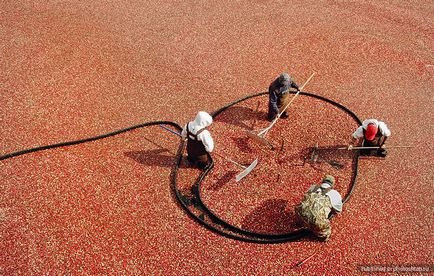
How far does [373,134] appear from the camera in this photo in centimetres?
775

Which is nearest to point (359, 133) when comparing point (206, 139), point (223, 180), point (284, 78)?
point (284, 78)

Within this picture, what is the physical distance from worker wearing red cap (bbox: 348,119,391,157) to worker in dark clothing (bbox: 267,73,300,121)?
1918 mm

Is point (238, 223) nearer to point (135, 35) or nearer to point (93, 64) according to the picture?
point (93, 64)

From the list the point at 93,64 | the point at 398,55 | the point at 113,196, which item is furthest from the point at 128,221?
the point at 398,55

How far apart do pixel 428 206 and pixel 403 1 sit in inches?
398

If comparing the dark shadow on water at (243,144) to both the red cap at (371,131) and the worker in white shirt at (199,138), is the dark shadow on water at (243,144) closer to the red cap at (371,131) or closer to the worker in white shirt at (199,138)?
the worker in white shirt at (199,138)

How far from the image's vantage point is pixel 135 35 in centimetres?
1214

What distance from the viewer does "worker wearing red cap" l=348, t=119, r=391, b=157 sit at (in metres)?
7.75

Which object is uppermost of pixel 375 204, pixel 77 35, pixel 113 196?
pixel 77 35

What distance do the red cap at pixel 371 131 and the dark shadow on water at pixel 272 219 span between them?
2383 mm

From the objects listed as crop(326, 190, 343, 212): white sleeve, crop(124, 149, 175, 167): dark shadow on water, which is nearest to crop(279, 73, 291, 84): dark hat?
crop(326, 190, 343, 212): white sleeve

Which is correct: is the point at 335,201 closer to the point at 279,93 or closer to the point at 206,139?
the point at 206,139

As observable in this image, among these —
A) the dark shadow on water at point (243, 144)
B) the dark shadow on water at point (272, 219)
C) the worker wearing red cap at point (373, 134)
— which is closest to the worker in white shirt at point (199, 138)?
the dark shadow on water at point (243, 144)

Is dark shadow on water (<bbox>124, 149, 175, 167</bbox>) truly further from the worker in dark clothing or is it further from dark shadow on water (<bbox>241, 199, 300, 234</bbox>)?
the worker in dark clothing
